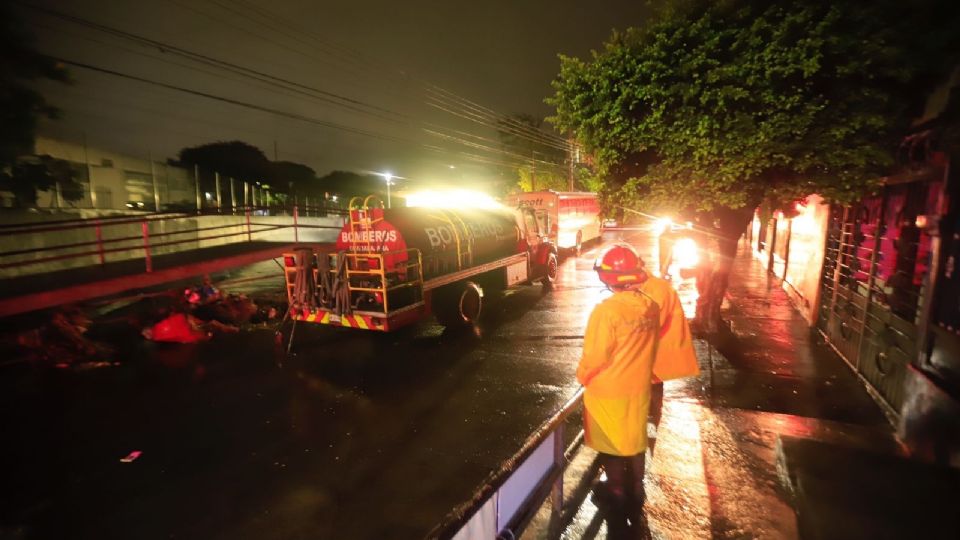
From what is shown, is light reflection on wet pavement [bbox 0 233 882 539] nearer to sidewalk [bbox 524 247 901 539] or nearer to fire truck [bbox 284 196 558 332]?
sidewalk [bbox 524 247 901 539]

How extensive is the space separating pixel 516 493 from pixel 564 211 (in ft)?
65.7

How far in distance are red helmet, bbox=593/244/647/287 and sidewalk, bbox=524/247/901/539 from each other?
1.68 metres

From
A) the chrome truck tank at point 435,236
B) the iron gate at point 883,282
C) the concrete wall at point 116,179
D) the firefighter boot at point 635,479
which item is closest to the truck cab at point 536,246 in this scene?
the chrome truck tank at point 435,236

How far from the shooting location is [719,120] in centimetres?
388

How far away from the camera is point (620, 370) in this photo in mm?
2748

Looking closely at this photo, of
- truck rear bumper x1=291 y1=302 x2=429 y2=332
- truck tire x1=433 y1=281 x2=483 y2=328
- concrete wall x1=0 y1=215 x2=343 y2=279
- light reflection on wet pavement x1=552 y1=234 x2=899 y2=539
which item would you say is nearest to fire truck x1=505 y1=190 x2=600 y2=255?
concrete wall x1=0 y1=215 x2=343 y2=279

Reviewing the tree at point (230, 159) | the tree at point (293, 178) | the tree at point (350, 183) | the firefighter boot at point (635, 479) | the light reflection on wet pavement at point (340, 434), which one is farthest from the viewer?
the tree at point (350, 183)

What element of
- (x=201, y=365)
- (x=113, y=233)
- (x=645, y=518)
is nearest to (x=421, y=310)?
(x=201, y=365)

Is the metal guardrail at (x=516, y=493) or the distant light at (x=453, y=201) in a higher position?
the distant light at (x=453, y=201)

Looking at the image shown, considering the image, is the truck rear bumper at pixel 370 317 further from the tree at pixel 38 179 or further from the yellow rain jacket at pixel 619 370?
the tree at pixel 38 179

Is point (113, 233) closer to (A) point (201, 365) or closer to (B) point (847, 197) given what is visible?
(A) point (201, 365)

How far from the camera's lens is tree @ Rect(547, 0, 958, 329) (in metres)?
3.24

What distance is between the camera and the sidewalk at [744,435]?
3049 mm

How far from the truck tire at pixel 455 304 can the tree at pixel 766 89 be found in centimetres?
461
